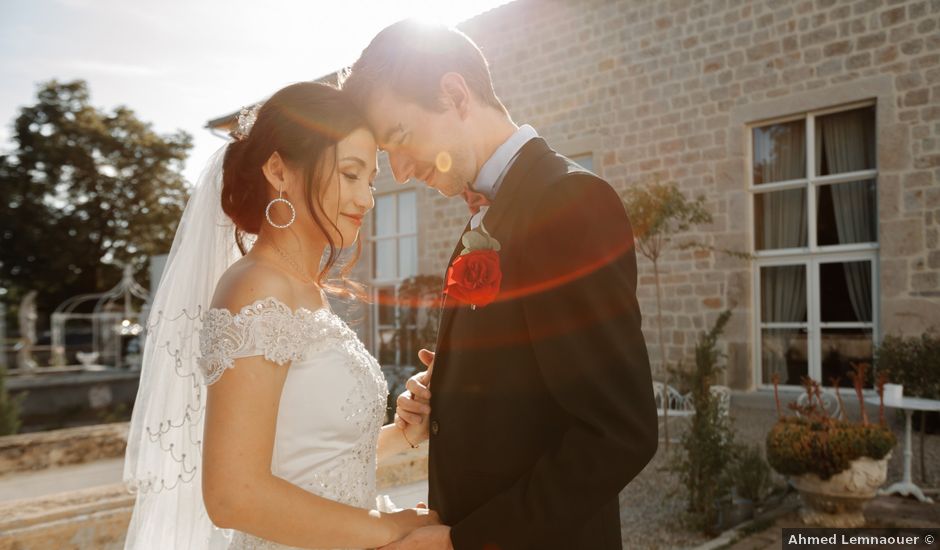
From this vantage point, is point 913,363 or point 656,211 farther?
point 656,211

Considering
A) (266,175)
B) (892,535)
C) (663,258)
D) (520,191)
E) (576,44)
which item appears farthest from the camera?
(576,44)

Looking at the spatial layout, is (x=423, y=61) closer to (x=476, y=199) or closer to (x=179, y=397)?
(x=476, y=199)

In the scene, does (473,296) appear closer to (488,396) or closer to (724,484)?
(488,396)

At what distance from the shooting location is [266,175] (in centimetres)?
177

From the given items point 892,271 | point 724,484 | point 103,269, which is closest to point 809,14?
point 892,271

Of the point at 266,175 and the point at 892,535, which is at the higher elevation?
the point at 266,175

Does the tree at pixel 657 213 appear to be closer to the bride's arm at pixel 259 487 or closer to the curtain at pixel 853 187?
the curtain at pixel 853 187

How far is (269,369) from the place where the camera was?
1.50 metres

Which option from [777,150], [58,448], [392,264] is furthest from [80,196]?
[777,150]

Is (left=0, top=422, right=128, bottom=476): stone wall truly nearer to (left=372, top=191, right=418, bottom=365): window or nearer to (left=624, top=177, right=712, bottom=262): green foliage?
(left=624, top=177, right=712, bottom=262): green foliage

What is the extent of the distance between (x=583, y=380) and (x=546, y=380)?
8 cm

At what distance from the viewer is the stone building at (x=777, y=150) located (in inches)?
235

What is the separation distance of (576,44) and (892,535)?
6.35 m

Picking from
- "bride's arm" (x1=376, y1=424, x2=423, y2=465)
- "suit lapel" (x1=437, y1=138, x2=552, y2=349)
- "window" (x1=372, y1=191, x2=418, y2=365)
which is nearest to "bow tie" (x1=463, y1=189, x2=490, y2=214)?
"suit lapel" (x1=437, y1=138, x2=552, y2=349)
